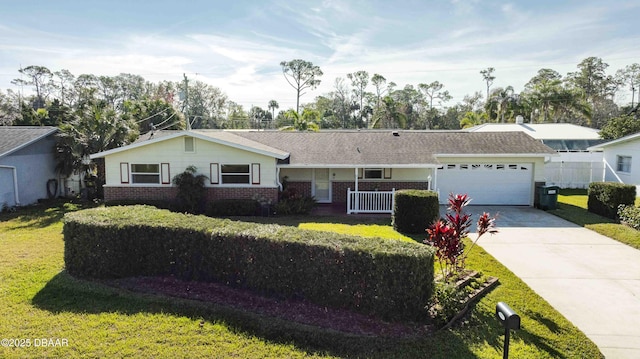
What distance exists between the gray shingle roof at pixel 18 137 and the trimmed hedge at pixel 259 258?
10.4m

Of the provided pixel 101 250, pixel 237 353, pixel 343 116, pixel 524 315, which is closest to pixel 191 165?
pixel 101 250

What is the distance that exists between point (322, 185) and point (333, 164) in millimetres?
2117

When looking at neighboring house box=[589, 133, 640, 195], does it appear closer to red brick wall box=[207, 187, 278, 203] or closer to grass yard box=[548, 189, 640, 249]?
grass yard box=[548, 189, 640, 249]

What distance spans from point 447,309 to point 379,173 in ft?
35.9

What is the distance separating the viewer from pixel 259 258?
6242 millimetres

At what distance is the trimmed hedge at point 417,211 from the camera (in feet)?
36.5

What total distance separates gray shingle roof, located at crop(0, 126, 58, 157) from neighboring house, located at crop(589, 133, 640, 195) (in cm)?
2835

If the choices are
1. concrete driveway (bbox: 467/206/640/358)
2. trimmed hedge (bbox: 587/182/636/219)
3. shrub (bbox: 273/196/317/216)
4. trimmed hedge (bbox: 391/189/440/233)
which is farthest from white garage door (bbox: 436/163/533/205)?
shrub (bbox: 273/196/317/216)

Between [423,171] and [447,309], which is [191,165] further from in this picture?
[447,309]

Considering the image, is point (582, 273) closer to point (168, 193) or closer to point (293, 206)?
point (293, 206)

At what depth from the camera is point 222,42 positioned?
1323 centimetres

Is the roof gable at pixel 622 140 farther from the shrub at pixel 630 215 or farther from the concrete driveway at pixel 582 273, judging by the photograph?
the concrete driveway at pixel 582 273

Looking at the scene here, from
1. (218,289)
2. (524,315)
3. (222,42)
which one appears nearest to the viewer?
(524,315)

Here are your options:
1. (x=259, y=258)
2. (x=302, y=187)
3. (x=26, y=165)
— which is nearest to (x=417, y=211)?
(x=302, y=187)
